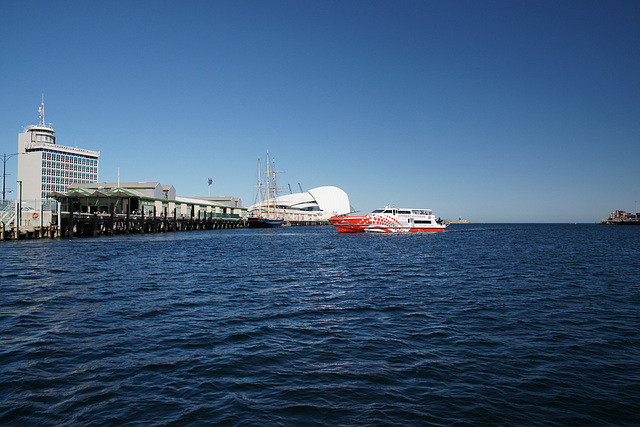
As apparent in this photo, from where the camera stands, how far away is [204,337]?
32.3 feet

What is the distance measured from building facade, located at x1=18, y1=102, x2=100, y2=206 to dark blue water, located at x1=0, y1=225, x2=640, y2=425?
5943 inches

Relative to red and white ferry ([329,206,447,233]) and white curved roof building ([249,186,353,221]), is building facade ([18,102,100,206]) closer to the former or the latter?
white curved roof building ([249,186,353,221])

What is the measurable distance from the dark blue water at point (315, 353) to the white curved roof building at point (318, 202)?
6602 inches

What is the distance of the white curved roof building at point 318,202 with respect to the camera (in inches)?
7372

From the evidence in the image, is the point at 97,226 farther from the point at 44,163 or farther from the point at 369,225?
the point at 44,163

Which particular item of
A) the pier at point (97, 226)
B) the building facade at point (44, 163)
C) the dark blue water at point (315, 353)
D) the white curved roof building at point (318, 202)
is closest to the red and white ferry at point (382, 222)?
the pier at point (97, 226)

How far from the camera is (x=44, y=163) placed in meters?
144

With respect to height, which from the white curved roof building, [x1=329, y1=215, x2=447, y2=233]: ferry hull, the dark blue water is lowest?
the dark blue water

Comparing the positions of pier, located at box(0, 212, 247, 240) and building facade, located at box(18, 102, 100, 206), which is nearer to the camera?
pier, located at box(0, 212, 247, 240)

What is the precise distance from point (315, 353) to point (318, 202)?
180 meters

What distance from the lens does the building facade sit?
14300 cm

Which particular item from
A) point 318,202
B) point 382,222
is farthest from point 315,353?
point 318,202

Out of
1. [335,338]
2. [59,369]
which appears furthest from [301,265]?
[59,369]

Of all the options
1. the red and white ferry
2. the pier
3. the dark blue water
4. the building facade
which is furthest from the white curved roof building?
the dark blue water
